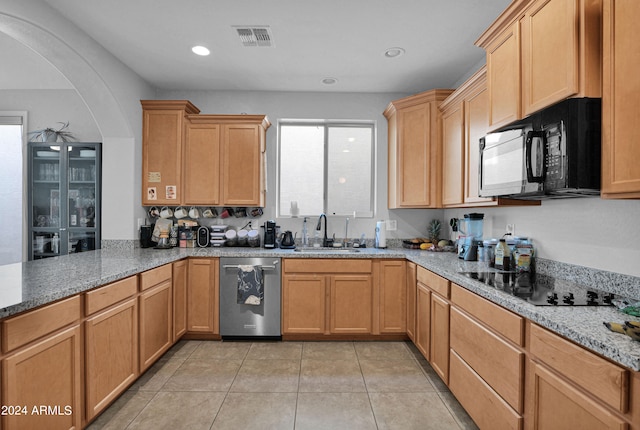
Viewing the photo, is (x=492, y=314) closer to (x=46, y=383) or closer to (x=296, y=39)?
(x=46, y=383)

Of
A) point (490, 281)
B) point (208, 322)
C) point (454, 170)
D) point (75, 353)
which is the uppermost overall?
point (454, 170)

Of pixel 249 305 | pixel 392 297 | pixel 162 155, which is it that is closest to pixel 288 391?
pixel 249 305

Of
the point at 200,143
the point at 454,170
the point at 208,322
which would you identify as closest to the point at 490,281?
the point at 454,170

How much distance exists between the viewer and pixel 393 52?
2900mm

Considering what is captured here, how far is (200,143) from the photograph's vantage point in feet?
11.6

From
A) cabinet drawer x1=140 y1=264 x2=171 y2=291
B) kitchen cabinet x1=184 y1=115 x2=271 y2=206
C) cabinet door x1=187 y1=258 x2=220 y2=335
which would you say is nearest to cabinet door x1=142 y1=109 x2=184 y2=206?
kitchen cabinet x1=184 y1=115 x2=271 y2=206

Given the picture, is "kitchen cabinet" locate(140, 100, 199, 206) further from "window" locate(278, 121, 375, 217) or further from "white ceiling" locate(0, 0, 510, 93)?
"window" locate(278, 121, 375, 217)

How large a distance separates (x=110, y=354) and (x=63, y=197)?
2484 millimetres

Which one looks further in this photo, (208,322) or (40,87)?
(40,87)

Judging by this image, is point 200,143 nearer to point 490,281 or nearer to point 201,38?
point 201,38

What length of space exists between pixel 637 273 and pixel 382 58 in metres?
2.52

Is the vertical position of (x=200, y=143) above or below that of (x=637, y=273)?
above

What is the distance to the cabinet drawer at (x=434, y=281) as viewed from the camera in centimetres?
227

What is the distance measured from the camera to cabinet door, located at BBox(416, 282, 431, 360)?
8.52 feet
